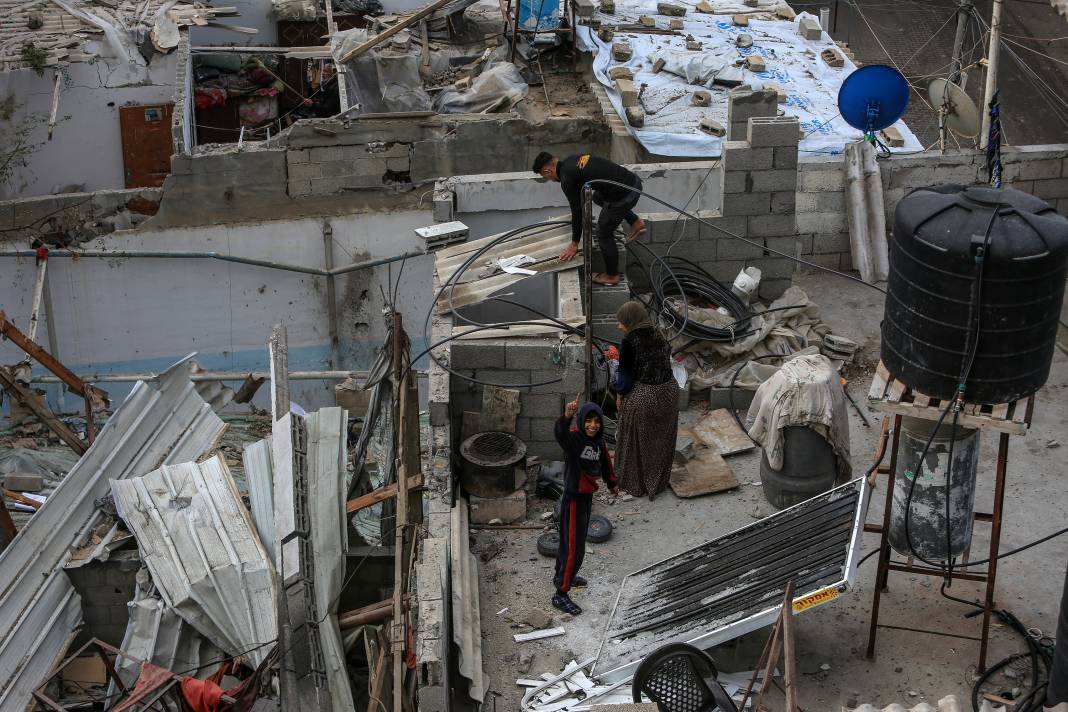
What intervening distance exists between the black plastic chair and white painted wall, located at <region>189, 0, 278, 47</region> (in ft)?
64.1

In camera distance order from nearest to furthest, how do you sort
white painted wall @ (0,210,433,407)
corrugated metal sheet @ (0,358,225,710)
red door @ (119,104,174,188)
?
corrugated metal sheet @ (0,358,225,710)
white painted wall @ (0,210,433,407)
red door @ (119,104,174,188)

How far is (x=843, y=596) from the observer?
9367 millimetres

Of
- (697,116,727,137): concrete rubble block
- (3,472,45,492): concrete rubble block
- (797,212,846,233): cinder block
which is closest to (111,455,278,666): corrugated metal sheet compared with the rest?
(3,472,45,492): concrete rubble block

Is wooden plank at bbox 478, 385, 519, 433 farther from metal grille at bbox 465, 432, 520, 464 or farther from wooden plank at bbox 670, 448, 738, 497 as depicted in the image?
wooden plank at bbox 670, 448, 738, 497

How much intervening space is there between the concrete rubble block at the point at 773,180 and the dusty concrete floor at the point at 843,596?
8.58ft

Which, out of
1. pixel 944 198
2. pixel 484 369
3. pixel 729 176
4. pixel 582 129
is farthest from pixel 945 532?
pixel 582 129

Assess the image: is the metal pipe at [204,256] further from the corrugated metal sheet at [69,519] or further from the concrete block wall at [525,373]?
the concrete block wall at [525,373]

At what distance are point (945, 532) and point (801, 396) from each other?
150cm

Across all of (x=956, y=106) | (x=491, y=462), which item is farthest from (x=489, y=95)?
(x=491, y=462)

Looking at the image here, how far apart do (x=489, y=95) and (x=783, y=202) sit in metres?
8.62

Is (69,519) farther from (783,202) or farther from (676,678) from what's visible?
(783,202)

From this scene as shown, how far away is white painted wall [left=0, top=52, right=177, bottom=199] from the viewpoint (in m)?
21.8

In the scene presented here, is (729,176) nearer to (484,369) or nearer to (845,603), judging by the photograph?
(484,369)

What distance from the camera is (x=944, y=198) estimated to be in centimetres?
763
